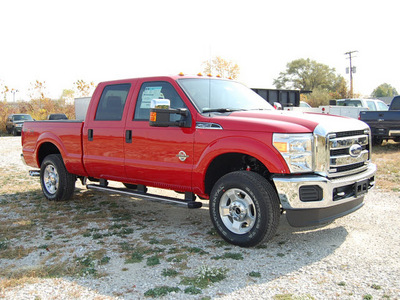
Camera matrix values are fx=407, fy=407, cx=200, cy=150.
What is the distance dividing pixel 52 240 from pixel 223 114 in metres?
2.60

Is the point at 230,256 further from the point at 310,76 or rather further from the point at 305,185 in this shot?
the point at 310,76

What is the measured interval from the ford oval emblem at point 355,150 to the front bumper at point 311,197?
1.05 feet

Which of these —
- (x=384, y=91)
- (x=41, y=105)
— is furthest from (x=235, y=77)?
(x=384, y=91)

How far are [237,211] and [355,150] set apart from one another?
5.00 feet

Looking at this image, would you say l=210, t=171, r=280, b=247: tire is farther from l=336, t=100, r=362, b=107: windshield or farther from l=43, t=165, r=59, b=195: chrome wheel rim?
l=336, t=100, r=362, b=107: windshield

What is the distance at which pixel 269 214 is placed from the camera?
4.32 meters

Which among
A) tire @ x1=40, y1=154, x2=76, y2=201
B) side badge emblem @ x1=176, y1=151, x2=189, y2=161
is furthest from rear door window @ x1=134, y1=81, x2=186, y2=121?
tire @ x1=40, y1=154, x2=76, y2=201

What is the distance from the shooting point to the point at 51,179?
23.5 ft

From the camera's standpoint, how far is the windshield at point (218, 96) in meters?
5.17

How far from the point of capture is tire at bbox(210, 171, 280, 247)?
4.34 metres

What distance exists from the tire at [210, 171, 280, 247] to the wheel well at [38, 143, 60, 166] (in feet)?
12.8

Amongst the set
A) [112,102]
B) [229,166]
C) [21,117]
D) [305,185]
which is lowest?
[305,185]

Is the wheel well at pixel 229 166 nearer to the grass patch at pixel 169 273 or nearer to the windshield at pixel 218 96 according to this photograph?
the windshield at pixel 218 96

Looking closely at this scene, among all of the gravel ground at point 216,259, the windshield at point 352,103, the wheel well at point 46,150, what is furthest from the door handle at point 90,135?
the windshield at point 352,103
